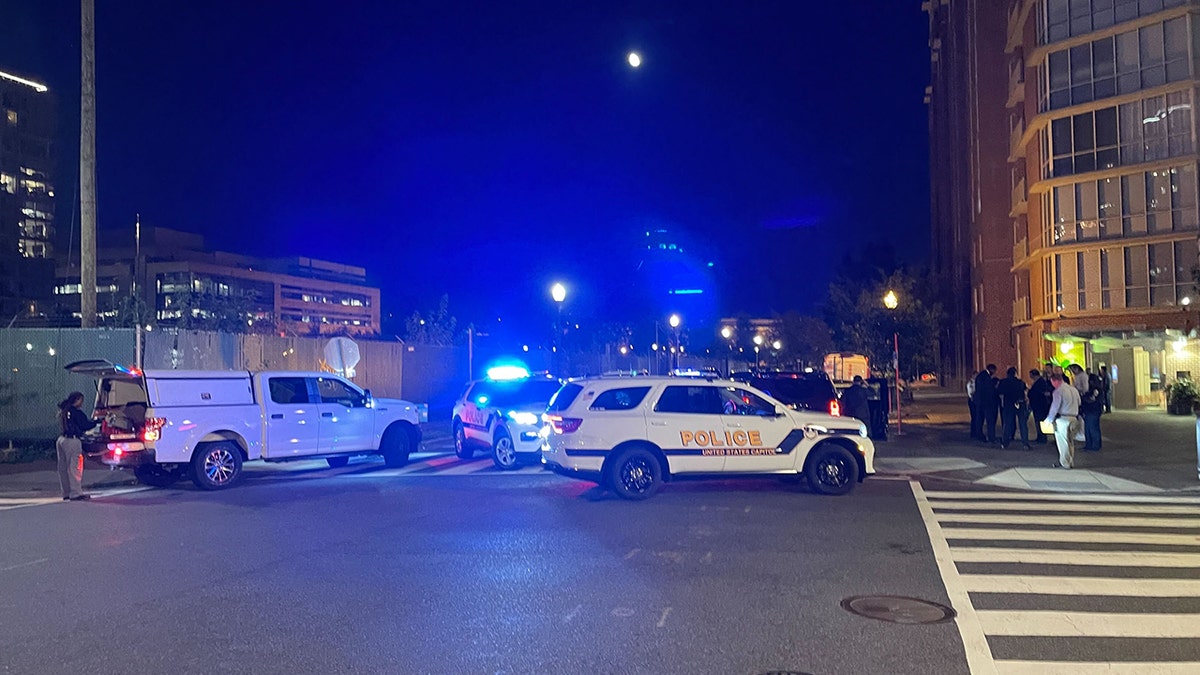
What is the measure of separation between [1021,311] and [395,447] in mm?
35058

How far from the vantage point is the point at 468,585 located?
26.2 feet

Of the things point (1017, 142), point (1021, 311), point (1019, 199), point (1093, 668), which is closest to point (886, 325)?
point (1021, 311)

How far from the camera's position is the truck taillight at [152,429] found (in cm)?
1406

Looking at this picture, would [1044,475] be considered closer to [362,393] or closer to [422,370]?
[362,393]

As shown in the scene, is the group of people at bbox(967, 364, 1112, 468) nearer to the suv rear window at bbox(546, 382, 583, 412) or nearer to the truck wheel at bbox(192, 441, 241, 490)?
the suv rear window at bbox(546, 382, 583, 412)

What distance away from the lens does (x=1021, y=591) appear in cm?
782

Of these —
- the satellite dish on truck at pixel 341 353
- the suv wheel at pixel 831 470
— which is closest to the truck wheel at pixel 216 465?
the satellite dish on truck at pixel 341 353

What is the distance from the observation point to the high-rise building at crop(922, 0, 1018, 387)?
161 feet

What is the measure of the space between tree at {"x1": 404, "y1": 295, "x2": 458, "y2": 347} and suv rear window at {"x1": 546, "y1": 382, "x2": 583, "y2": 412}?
80.4ft

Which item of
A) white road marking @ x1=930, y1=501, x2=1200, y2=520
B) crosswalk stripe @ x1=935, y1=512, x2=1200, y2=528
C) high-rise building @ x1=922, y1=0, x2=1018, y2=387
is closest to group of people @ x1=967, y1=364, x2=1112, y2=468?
white road marking @ x1=930, y1=501, x2=1200, y2=520

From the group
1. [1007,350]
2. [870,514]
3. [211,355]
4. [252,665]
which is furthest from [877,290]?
[252,665]

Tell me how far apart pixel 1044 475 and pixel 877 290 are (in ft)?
86.8

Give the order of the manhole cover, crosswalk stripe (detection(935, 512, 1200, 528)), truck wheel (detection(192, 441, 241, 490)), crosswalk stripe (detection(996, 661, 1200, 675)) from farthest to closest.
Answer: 1. truck wheel (detection(192, 441, 241, 490))
2. crosswalk stripe (detection(935, 512, 1200, 528))
3. the manhole cover
4. crosswalk stripe (detection(996, 661, 1200, 675))

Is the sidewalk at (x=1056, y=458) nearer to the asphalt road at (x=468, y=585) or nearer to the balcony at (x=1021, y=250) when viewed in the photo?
the asphalt road at (x=468, y=585)
